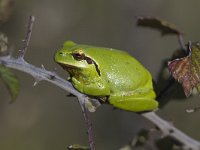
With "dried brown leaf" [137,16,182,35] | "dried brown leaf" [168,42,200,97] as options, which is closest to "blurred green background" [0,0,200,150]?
"dried brown leaf" [137,16,182,35]

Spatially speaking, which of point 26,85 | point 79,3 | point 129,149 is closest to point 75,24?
point 79,3

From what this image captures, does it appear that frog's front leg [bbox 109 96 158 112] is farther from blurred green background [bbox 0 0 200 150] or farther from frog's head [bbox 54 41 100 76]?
blurred green background [bbox 0 0 200 150]

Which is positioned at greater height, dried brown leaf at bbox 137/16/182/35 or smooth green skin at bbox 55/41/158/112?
dried brown leaf at bbox 137/16/182/35

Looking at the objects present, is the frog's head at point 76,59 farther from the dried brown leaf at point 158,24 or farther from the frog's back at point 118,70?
the dried brown leaf at point 158,24

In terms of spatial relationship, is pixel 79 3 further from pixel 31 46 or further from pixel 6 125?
pixel 6 125

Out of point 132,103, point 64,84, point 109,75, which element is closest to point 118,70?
point 109,75
